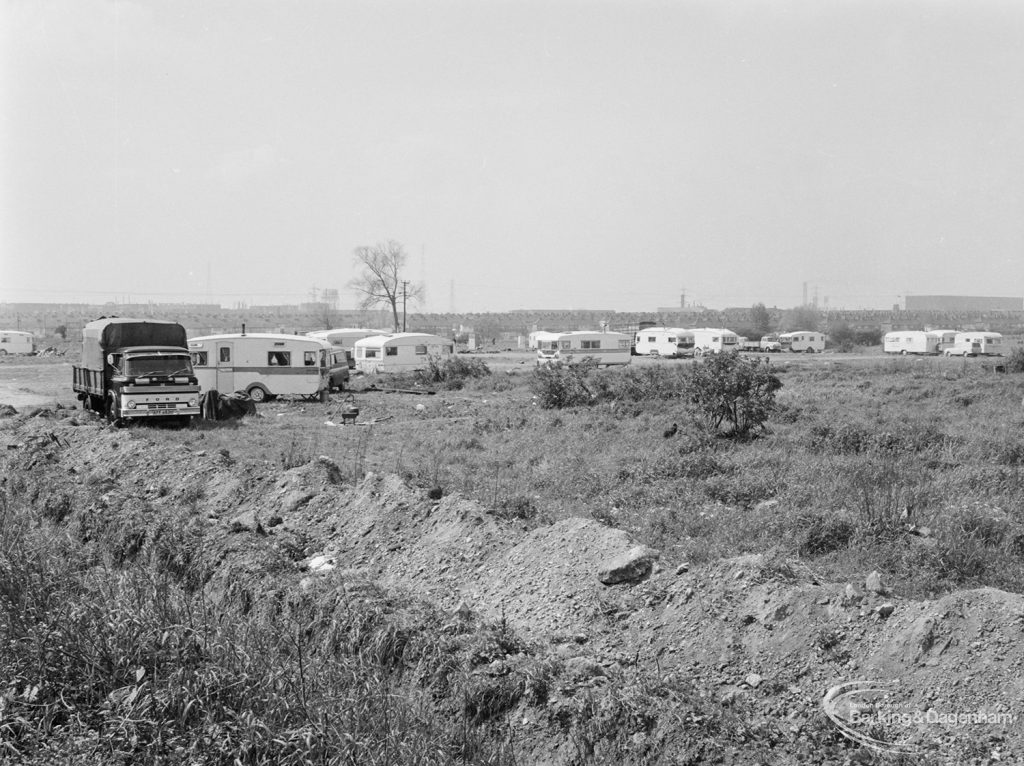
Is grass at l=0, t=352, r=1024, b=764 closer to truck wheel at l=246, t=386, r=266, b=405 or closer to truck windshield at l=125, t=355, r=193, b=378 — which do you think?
truck windshield at l=125, t=355, r=193, b=378

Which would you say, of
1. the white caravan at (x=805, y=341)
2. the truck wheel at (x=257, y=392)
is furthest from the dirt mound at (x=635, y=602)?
the white caravan at (x=805, y=341)

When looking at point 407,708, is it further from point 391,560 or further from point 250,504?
point 250,504

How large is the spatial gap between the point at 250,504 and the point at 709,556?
6.58 metres

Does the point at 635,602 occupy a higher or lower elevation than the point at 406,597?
higher

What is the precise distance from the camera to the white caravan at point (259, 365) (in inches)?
1092

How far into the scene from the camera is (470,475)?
522 inches

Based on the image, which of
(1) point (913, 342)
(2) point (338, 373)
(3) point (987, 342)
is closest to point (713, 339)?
(1) point (913, 342)

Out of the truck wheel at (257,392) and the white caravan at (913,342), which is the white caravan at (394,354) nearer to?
the truck wheel at (257,392)

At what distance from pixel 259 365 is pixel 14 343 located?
144 ft

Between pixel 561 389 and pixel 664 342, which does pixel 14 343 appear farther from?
pixel 561 389

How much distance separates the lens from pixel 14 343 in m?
62.0

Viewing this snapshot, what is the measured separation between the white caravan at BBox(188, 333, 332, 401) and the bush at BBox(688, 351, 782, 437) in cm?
1504

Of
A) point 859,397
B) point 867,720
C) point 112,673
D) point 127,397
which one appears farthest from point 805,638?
point 859,397

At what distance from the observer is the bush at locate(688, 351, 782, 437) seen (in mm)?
17194
